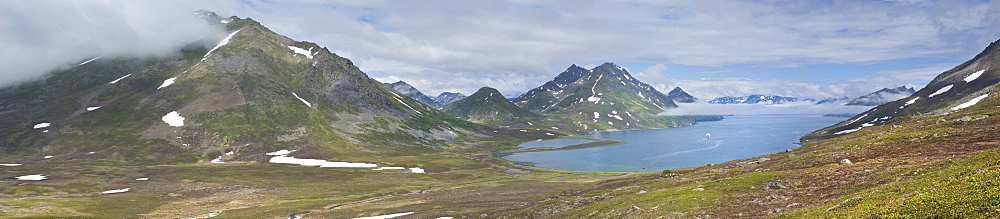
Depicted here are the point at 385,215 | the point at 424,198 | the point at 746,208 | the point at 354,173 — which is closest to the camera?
the point at 746,208

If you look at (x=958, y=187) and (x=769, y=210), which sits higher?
(x=958, y=187)

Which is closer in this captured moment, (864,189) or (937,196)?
(937,196)

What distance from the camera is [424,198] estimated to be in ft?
335

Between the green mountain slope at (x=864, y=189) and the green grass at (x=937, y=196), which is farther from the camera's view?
the green mountain slope at (x=864, y=189)

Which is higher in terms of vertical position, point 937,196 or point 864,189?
point 937,196

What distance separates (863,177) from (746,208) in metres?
11.9

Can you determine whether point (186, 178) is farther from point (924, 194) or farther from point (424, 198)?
point (924, 194)

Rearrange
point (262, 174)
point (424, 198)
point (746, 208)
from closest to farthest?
point (746, 208) < point (424, 198) < point (262, 174)

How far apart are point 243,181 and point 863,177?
149 meters

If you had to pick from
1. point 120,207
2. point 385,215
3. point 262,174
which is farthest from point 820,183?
point 262,174

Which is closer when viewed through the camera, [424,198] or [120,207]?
[120,207]

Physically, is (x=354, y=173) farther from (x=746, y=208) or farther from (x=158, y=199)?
(x=746, y=208)

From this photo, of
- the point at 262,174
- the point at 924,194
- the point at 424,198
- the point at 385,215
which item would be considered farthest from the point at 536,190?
the point at 262,174

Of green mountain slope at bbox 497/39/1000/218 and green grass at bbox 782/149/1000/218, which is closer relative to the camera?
green grass at bbox 782/149/1000/218
